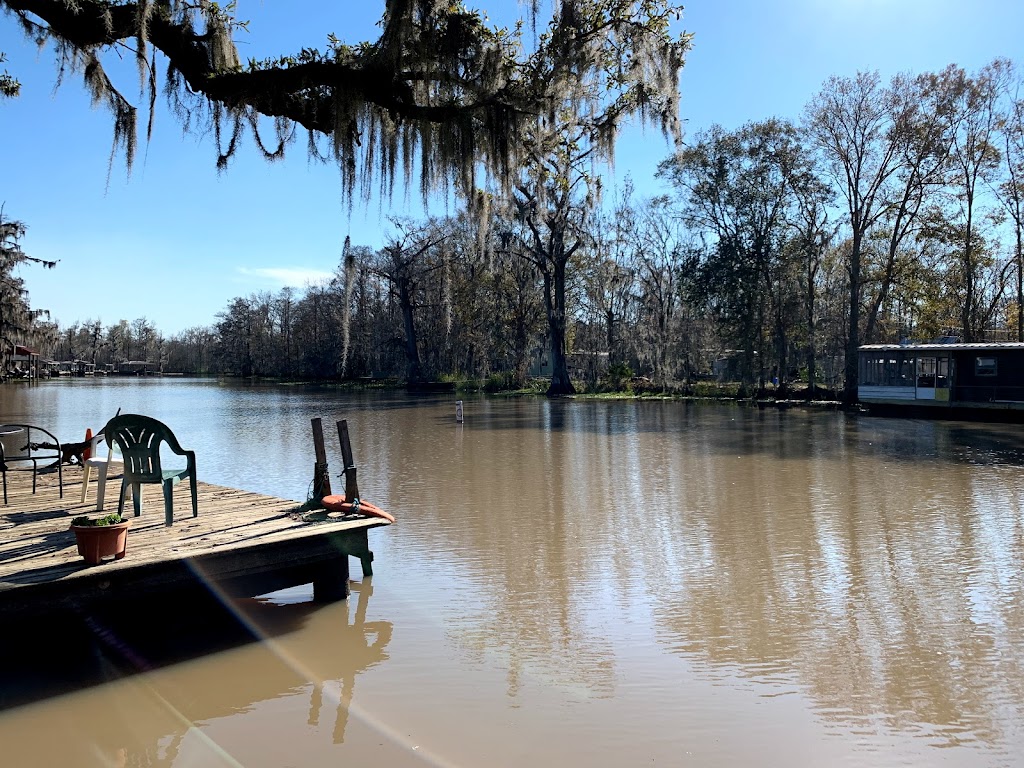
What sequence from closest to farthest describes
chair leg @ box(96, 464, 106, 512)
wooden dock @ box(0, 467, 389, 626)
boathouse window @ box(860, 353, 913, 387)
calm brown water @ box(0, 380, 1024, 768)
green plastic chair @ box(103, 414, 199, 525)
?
calm brown water @ box(0, 380, 1024, 768) → wooden dock @ box(0, 467, 389, 626) → green plastic chair @ box(103, 414, 199, 525) → chair leg @ box(96, 464, 106, 512) → boathouse window @ box(860, 353, 913, 387)

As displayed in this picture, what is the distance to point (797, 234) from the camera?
37.6 metres

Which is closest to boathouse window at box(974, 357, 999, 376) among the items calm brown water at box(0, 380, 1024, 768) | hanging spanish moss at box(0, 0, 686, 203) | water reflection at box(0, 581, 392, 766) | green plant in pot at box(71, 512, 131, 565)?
calm brown water at box(0, 380, 1024, 768)

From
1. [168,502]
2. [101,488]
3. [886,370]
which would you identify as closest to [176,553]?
[168,502]

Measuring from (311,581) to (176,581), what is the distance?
4.19ft

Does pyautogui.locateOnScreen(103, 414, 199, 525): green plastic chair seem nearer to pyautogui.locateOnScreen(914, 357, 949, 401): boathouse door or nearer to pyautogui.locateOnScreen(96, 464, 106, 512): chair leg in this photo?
pyautogui.locateOnScreen(96, 464, 106, 512): chair leg

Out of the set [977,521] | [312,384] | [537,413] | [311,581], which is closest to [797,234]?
[537,413]

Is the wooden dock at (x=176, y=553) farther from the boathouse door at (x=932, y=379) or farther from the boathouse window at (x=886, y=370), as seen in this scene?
the boathouse window at (x=886, y=370)

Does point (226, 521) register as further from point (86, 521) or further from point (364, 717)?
point (364, 717)

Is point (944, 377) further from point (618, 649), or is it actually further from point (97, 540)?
point (97, 540)

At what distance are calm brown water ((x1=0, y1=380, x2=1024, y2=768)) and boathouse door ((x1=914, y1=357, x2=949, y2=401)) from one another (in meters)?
18.4

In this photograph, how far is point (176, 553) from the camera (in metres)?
5.15

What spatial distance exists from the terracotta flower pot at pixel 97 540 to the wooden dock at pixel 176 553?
0.06m

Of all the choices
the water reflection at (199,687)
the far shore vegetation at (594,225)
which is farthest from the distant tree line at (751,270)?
the water reflection at (199,687)

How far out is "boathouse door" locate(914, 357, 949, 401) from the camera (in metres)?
28.1
